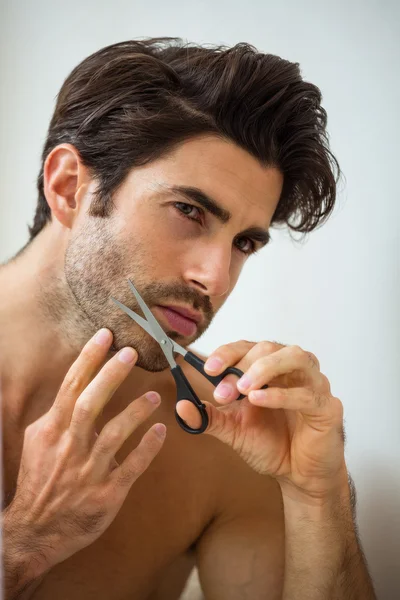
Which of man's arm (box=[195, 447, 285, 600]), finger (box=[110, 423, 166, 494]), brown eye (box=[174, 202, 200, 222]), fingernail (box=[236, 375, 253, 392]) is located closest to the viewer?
fingernail (box=[236, 375, 253, 392])

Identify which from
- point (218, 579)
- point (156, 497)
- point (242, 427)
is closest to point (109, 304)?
point (242, 427)

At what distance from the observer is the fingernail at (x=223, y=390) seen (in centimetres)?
81

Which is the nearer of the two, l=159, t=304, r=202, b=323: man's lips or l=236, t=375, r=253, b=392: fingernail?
l=236, t=375, r=253, b=392: fingernail

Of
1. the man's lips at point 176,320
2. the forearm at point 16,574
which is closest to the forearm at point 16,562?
the forearm at point 16,574

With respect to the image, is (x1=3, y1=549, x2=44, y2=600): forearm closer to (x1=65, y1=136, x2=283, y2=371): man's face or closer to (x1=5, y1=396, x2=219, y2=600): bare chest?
(x1=5, y1=396, x2=219, y2=600): bare chest

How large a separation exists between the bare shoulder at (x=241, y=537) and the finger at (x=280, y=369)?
41 centimetres

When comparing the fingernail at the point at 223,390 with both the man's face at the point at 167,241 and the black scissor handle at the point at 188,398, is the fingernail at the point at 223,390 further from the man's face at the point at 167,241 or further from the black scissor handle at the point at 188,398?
the man's face at the point at 167,241

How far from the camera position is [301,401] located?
2.77ft

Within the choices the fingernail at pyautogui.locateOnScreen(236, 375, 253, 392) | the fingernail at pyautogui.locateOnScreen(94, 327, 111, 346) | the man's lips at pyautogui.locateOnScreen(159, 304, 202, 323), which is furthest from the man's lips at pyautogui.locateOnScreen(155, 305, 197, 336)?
the fingernail at pyautogui.locateOnScreen(236, 375, 253, 392)

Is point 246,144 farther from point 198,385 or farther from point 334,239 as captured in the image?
point 198,385

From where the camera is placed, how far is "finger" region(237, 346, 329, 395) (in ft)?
2.61

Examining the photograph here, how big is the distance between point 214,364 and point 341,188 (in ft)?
1.83

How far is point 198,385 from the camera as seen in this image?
50.5 inches

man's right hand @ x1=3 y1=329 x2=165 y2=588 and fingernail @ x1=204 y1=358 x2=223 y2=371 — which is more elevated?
fingernail @ x1=204 y1=358 x2=223 y2=371
